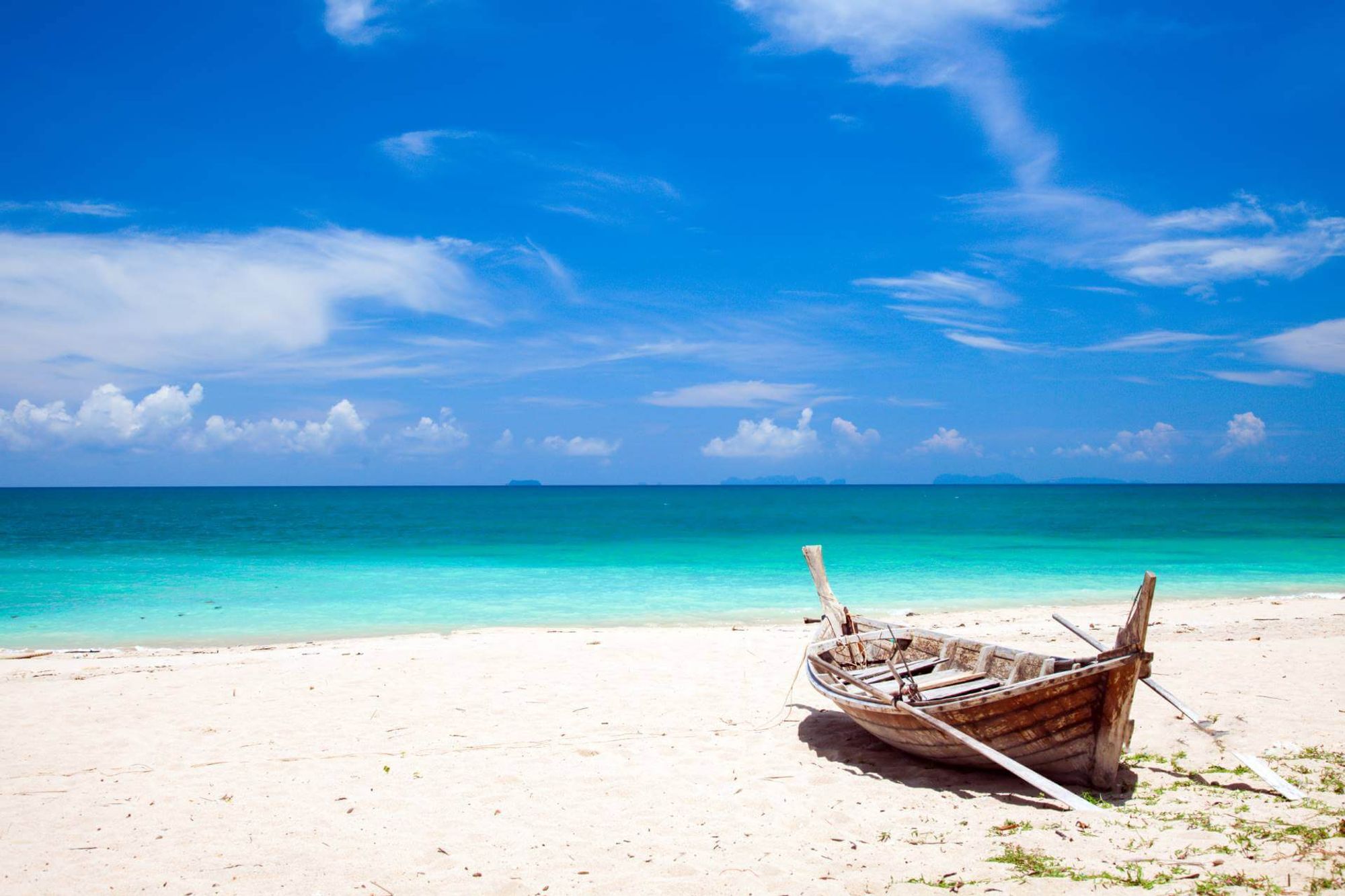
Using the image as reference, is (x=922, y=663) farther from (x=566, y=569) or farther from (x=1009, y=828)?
(x=566, y=569)

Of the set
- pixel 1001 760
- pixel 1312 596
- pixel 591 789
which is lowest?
pixel 591 789

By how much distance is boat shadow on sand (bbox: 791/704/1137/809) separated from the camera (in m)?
6.38

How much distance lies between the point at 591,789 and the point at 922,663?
3.92 m

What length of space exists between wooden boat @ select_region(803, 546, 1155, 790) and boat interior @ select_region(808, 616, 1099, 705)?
2 centimetres

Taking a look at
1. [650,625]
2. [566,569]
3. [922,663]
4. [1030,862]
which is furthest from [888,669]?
[566,569]

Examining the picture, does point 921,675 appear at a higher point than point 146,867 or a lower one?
higher

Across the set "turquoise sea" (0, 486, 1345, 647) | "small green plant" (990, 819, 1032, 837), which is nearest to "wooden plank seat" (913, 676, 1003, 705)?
"small green plant" (990, 819, 1032, 837)

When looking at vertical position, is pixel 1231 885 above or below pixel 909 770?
above

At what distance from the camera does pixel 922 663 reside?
8.76 m

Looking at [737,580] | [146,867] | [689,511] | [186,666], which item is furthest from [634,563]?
[689,511]

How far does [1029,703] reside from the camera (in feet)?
20.4

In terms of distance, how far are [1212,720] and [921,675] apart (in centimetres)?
287

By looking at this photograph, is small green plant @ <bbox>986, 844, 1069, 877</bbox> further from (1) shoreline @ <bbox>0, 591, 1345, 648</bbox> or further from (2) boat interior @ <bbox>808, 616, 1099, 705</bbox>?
(1) shoreline @ <bbox>0, 591, 1345, 648</bbox>

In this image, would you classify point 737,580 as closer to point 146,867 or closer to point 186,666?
point 186,666
